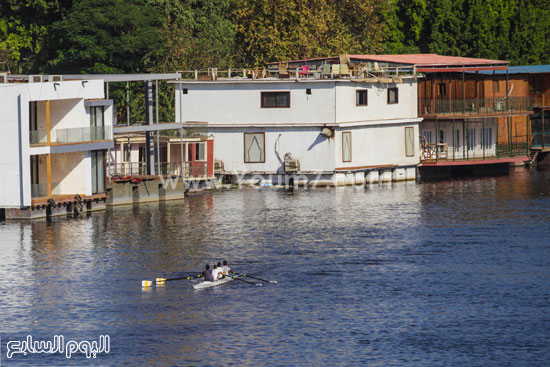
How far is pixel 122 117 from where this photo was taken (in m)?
99.8

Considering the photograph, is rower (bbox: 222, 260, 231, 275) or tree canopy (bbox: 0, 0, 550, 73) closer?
rower (bbox: 222, 260, 231, 275)

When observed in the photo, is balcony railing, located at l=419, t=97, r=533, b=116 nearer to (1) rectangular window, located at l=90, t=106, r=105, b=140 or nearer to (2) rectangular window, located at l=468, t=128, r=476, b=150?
(2) rectangular window, located at l=468, t=128, r=476, b=150

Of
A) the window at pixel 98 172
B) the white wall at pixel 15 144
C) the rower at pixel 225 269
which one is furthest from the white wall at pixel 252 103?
the rower at pixel 225 269

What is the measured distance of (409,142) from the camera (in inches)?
3622

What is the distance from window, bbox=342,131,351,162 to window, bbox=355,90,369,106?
2940mm

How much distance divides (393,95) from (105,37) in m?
29.2

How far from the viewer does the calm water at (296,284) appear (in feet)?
136

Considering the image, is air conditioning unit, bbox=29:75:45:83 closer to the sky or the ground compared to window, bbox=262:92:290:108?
closer to the sky

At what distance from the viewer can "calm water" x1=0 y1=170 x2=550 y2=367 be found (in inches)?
1635

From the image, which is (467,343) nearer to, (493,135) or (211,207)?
(211,207)

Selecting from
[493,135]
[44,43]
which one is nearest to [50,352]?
[493,135]

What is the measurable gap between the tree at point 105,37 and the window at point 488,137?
3262 centimetres

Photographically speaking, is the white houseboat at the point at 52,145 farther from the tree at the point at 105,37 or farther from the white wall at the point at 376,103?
the tree at the point at 105,37

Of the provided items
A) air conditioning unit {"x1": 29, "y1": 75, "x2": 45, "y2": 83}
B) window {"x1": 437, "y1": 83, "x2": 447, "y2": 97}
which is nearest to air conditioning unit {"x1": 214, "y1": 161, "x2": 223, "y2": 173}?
air conditioning unit {"x1": 29, "y1": 75, "x2": 45, "y2": 83}
